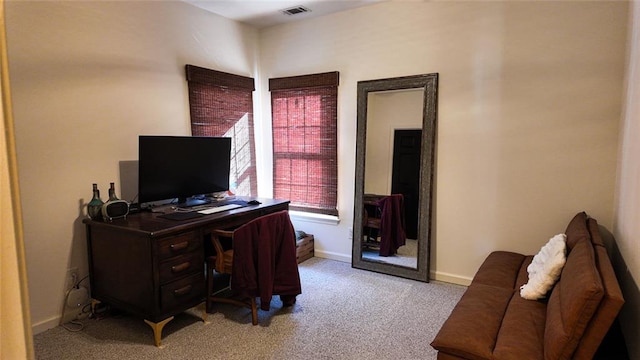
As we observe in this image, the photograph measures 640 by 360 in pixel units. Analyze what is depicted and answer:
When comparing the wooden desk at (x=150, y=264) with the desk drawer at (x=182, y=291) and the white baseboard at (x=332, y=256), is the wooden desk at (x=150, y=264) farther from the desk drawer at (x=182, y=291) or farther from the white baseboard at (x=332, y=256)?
the white baseboard at (x=332, y=256)

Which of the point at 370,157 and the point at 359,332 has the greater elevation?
the point at 370,157

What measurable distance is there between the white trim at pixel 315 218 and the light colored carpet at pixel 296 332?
3.22 feet

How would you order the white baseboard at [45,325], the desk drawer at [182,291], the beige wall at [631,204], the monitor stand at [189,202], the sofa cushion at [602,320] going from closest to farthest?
the sofa cushion at [602,320], the beige wall at [631,204], the desk drawer at [182,291], the white baseboard at [45,325], the monitor stand at [189,202]

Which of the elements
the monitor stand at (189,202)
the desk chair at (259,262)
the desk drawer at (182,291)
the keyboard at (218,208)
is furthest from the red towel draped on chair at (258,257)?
the monitor stand at (189,202)

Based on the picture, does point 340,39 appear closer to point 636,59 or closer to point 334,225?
point 334,225

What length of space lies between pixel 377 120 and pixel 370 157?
1.27 feet

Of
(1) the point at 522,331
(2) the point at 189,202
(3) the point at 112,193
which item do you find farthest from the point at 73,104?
(1) the point at 522,331

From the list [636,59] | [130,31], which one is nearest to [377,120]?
[636,59]

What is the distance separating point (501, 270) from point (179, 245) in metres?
2.34

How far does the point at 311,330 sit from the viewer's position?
2621mm

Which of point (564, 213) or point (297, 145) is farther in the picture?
point (297, 145)

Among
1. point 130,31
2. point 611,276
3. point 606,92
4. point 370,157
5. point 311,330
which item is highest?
point 130,31

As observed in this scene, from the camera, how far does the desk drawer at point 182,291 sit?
8.07 feet

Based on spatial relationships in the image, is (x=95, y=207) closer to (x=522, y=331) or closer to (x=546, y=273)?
(x=522, y=331)
